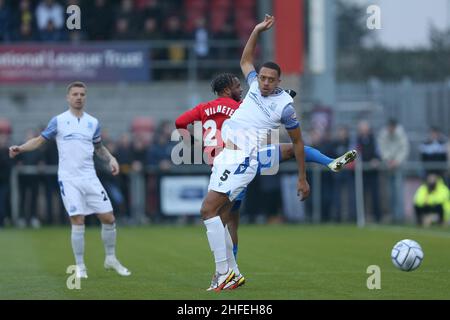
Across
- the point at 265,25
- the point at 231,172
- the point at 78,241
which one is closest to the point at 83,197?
the point at 78,241

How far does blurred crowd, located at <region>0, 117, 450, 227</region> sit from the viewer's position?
82.8 feet

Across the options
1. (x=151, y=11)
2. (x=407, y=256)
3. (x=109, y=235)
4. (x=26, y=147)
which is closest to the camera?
(x=407, y=256)

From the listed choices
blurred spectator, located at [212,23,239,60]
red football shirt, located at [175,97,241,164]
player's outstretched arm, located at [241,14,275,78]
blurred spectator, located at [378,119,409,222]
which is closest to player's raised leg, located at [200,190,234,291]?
red football shirt, located at [175,97,241,164]

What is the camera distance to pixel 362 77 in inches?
1657

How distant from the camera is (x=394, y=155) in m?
25.5

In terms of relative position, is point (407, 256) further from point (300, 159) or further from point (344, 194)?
point (344, 194)

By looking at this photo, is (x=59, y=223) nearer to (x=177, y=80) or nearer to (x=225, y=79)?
(x=177, y=80)

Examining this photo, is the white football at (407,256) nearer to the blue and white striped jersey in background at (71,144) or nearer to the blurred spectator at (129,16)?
the blue and white striped jersey in background at (71,144)

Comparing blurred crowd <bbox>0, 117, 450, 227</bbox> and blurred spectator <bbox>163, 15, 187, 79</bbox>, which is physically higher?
blurred spectator <bbox>163, 15, 187, 79</bbox>

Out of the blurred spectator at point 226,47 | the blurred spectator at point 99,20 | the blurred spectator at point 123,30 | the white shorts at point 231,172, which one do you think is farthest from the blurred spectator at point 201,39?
the white shorts at point 231,172

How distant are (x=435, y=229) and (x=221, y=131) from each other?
11855mm

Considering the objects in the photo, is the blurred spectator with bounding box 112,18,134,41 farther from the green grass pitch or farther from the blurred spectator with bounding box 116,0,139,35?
the green grass pitch

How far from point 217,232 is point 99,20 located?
19.1 meters
